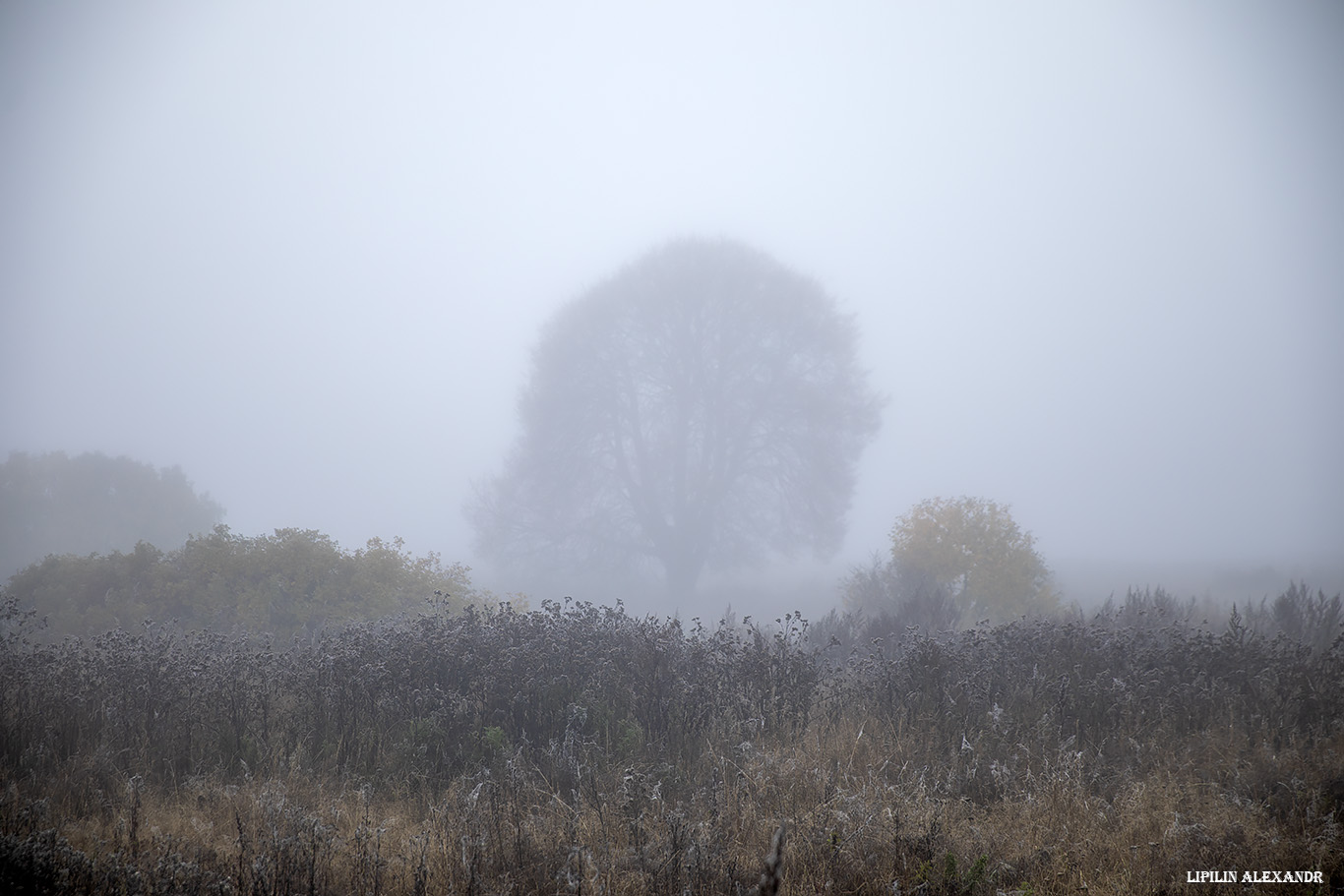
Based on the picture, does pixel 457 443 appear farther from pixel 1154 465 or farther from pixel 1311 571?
pixel 1154 465

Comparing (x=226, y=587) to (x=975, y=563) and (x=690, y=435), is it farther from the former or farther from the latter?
(x=975, y=563)

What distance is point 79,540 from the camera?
22359 mm

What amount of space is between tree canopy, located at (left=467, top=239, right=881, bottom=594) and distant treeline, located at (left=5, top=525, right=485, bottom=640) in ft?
33.5

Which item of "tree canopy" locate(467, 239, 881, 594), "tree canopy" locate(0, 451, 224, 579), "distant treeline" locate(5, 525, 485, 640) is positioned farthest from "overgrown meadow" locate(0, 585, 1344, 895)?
"tree canopy" locate(0, 451, 224, 579)

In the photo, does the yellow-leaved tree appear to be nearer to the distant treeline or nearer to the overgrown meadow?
the overgrown meadow

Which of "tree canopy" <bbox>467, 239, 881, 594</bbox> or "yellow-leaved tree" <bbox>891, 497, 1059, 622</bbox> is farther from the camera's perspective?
"tree canopy" <bbox>467, 239, 881, 594</bbox>

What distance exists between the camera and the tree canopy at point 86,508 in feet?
71.1

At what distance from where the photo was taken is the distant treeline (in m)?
10.1

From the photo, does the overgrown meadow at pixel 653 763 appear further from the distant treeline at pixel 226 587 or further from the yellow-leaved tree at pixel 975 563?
the yellow-leaved tree at pixel 975 563

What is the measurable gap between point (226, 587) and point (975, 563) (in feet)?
52.3

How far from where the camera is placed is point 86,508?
2288 cm

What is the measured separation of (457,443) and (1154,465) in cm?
10382

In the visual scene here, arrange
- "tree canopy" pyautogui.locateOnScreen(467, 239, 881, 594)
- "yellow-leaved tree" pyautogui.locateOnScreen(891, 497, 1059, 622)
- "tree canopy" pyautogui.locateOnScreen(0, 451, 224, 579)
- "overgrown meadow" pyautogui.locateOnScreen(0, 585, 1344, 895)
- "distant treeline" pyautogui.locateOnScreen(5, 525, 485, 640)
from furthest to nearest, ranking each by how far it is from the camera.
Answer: "tree canopy" pyautogui.locateOnScreen(0, 451, 224, 579), "tree canopy" pyautogui.locateOnScreen(467, 239, 881, 594), "yellow-leaved tree" pyautogui.locateOnScreen(891, 497, 1059, 622), "distant treeline" pyautogui.locateOnScreen(5, 525, 485, 640), "overgrown meadow" pyautogui.locateOnScreen(0, 585, 1344, 895)

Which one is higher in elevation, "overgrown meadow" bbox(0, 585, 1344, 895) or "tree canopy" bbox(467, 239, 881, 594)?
"tree canopy" bbox(467, 239, 881, 594)
